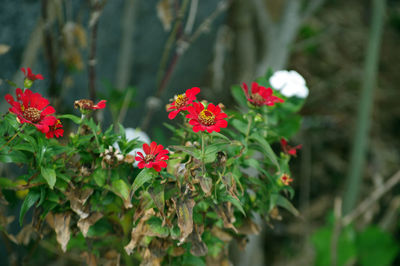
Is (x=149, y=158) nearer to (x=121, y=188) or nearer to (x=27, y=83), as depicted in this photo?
(x=121, y=188)

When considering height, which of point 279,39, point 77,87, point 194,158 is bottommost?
point 194,158

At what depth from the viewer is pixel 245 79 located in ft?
4.64

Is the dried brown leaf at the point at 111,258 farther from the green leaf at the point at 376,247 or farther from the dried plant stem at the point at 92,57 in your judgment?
the green leaf at the point at 376,247

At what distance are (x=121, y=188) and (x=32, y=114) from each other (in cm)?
16

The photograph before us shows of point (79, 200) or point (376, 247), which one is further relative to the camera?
point (376, 247)

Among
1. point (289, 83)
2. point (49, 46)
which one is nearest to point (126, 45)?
point (49, 46)

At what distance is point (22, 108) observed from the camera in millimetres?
500

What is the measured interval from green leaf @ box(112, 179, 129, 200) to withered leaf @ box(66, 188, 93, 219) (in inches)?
1.6

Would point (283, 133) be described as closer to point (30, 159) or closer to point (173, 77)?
point (30, 159)

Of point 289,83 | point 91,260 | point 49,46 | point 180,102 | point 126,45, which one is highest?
point 126,45

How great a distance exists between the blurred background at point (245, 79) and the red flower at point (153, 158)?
0.23 m

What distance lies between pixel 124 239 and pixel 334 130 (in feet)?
5.20

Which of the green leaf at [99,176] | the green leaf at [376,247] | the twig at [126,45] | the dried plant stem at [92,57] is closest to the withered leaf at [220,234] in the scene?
the green leaf at [99,176]

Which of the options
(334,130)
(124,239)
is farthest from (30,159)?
(334,130)
